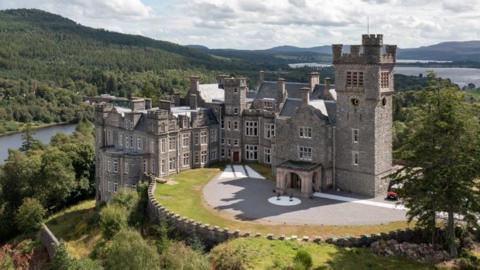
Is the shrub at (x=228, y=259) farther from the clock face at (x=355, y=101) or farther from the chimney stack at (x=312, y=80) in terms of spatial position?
the chimney stack at (x=312, y=80)

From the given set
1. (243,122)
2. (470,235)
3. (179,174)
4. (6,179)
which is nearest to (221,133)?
(243,122)

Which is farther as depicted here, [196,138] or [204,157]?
[204,157]

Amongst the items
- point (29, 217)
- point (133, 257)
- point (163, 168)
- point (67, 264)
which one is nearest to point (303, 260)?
point (133, 257)

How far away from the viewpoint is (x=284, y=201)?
50750 millimetres

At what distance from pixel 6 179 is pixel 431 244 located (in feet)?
183

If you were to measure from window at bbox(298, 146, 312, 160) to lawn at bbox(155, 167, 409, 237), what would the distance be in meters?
10.8

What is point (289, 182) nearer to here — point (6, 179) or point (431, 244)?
point (431, 244)

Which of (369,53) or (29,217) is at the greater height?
(369,53)

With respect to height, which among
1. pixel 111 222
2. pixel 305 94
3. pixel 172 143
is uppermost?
pixel 305 94

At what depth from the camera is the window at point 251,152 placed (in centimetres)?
6769

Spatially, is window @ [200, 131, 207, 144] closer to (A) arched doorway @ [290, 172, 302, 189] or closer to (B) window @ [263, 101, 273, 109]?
(B) window @ [263, 101, 273, 109]

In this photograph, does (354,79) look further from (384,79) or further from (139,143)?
(139,143)

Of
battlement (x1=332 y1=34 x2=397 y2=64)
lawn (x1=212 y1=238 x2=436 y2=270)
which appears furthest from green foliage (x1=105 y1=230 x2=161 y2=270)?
battlement (x1=332 y1=34 x2=397 y2=64)

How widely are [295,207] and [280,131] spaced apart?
1088cm
